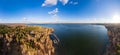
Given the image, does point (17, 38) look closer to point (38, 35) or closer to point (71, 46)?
point (38, 35)

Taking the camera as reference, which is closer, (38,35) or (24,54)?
(24,54)

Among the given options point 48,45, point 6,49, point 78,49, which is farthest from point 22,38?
point 78,49

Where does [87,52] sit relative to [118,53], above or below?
below

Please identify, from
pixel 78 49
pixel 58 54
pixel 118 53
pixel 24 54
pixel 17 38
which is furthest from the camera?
pixel 78 49

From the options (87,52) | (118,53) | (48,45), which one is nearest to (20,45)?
(48,45)

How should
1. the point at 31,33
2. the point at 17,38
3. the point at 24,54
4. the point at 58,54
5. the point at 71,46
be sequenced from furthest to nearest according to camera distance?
the point at 71,46
the point at 58,54
the point at 31,33
the point at 17,38
the point at 24,54

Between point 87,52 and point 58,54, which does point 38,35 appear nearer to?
point 58,54

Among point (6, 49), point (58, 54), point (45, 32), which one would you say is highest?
point (45, 32)
